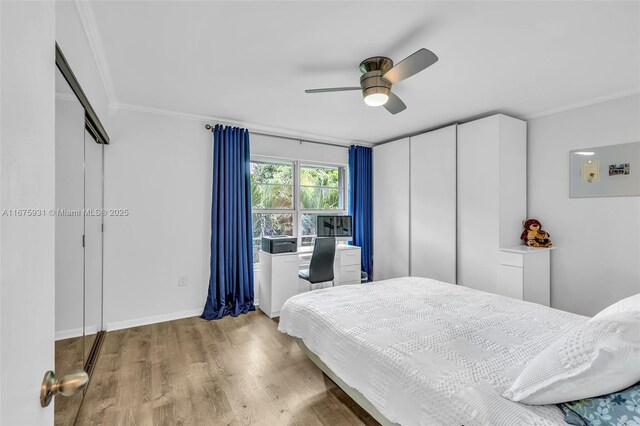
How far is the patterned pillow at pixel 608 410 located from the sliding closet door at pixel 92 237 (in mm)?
2993

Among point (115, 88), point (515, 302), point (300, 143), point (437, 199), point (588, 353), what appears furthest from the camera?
→ point (300, 143)

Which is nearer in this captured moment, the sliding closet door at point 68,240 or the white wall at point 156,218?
the sliding closet door at point 68,240

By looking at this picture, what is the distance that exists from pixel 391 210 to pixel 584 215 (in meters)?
2.36

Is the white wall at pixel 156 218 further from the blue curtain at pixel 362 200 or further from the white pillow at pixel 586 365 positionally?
the white pillow at pixel 586 365

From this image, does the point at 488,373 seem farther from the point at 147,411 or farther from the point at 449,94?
the point at 449,94

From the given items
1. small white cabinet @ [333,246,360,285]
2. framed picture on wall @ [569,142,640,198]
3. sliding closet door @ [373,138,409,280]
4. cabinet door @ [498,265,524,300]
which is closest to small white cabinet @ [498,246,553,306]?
cabinet door @ [498,265,524,300]

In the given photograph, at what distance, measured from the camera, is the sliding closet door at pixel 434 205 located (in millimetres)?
4039

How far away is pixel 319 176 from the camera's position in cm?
502

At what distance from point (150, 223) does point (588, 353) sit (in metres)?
3.88

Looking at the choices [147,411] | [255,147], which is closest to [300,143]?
[255,147]

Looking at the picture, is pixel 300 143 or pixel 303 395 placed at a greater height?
pixel 300 143

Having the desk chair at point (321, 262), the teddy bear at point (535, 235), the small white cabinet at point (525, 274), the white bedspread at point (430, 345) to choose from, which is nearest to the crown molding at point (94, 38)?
the white bedspread at point (430, 345)

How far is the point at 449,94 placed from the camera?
10.2 ft

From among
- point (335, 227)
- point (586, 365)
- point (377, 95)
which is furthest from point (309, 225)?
point (586, 365)
